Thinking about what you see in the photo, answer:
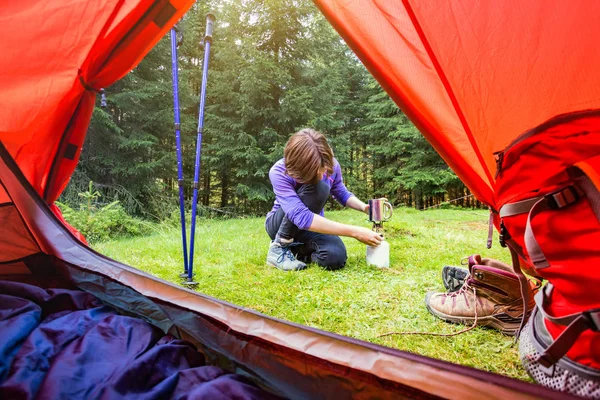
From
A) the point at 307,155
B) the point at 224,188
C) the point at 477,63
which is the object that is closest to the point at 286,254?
the point at 307,155

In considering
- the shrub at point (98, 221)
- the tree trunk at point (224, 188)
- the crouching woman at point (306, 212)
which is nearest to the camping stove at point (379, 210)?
the crouching woman at point (306, 212)

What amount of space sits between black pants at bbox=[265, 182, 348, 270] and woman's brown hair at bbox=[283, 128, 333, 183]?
0.43 feet

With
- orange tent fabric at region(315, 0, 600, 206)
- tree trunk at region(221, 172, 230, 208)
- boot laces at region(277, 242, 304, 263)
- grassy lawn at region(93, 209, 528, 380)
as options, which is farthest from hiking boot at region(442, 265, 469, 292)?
tree trunk at region(221, 172, 230, 208)

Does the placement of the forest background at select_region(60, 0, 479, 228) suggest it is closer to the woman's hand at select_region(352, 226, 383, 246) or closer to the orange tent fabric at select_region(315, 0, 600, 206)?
the woman's hand at select_region(352, 226, 383, 246)

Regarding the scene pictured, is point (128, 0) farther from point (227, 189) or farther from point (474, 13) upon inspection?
point (227, 189)

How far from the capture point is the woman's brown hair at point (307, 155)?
5.74ft

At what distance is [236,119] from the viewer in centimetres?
676

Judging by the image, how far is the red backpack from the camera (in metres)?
0.57

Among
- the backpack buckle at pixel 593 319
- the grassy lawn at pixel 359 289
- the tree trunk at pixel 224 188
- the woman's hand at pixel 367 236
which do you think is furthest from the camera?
the tree trunk at pixel 224 188

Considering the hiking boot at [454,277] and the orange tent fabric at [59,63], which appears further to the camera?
the hiking boot at [454,277]

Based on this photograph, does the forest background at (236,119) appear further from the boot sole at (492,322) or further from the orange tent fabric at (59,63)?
the boot sole at (492,322)

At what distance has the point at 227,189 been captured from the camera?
7.51 metres

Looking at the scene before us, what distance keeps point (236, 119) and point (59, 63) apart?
5727 millimetres

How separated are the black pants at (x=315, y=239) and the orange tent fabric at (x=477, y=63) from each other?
1.02 meters
